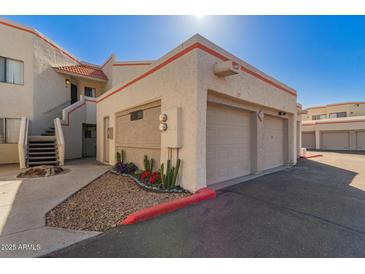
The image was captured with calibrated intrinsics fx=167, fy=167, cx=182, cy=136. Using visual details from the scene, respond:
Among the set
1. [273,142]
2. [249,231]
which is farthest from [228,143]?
[273,142]

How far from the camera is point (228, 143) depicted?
5.82 meters

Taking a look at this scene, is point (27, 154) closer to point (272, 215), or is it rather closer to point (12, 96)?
point (12, 96)

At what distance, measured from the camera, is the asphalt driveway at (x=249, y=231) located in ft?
7.46

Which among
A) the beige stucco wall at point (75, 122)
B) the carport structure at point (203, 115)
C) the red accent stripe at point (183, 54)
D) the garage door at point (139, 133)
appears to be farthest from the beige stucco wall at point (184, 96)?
the beige stucco wall at point (75, 122)

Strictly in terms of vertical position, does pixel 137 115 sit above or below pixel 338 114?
below

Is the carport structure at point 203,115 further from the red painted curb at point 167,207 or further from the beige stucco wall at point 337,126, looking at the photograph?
the beige stucco wall at point 337,126

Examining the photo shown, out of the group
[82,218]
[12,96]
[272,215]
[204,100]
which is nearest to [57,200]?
[82,218]

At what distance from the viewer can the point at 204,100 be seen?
4430 mm

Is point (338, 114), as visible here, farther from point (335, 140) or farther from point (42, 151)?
point (42, 151)

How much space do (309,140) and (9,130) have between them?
3046 centimetres

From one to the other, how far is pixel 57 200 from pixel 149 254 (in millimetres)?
3284

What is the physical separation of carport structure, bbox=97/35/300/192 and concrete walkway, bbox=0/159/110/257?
2.68m

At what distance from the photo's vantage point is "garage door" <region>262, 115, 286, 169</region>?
→ 300 inches

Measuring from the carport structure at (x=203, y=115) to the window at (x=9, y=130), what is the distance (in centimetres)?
612
